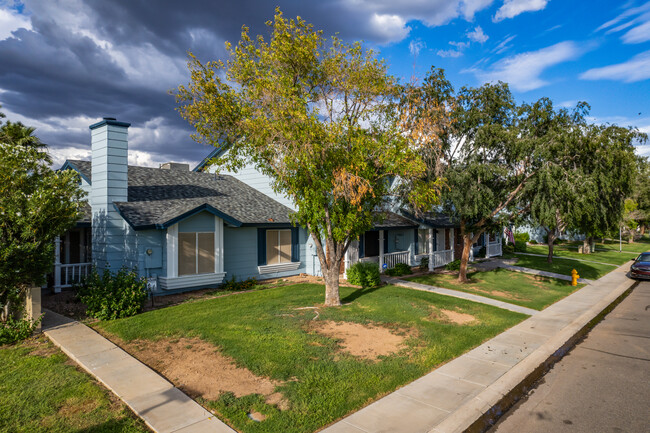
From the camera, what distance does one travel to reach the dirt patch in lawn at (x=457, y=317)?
37.6 ft

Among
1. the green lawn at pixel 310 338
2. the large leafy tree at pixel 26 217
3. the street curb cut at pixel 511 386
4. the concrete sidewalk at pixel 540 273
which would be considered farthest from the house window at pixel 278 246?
the concrete sidewalk at pixel 540 273

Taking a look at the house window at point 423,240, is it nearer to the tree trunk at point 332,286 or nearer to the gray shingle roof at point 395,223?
the gray shingle roof at point 395,223

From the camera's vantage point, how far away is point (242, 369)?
7406mm

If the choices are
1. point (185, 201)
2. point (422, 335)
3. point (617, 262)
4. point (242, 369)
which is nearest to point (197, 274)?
point (185, 201)

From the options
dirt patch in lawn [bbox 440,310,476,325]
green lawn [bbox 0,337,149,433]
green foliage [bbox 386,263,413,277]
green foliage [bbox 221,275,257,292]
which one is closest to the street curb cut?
dirt patch in lawn [bbox 440,310,476,325]

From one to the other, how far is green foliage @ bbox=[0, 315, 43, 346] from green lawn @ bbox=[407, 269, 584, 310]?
15.1 m

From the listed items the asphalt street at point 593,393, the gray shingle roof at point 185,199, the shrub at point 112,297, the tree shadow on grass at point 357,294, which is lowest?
the asphalt street at point 593,393

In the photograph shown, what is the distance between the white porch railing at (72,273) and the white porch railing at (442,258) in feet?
59.2

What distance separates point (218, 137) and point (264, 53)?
317cm

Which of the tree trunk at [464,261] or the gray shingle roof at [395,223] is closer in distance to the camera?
Result: the tree trunk at [464,261]

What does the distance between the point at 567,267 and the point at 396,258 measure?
12461mm

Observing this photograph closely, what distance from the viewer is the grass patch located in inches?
899

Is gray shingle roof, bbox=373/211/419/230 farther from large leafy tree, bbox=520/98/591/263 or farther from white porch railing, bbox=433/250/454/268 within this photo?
large leafy tree, bbox=520/98/591/263

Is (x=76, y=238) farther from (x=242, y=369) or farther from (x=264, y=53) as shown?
(x=242, y=369)
